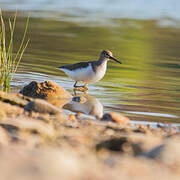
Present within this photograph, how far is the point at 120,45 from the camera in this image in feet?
52.0

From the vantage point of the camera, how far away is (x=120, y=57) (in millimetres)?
14000

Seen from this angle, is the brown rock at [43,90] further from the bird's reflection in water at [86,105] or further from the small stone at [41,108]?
the small stone at [41,108]

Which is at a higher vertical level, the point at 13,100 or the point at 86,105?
the point at 13,100

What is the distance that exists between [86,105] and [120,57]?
5.61 metres

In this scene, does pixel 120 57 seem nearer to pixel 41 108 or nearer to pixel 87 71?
pixel 87 71

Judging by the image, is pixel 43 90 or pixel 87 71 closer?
pixel 43 90

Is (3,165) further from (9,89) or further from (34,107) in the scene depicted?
(9,89)

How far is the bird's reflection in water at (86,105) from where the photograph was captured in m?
8.05

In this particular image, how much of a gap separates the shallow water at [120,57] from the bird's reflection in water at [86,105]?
0.15 meters

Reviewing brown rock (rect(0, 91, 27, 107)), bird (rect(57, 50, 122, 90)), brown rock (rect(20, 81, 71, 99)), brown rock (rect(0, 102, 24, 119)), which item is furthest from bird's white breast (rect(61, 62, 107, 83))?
brown rock (rect(0, 102, 24, 119))

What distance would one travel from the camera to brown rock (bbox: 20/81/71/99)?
880cm

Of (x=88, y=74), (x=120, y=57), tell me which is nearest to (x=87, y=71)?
(x=88, y=74)

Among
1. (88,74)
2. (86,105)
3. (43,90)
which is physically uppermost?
(88,74)

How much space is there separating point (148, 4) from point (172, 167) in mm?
21984
